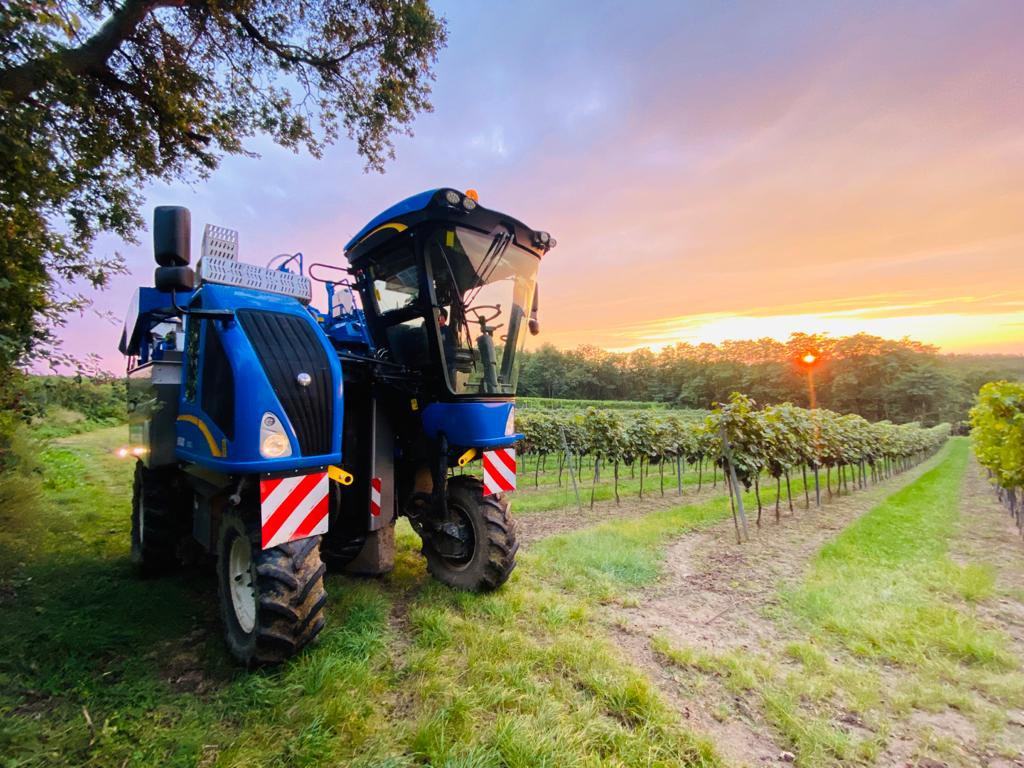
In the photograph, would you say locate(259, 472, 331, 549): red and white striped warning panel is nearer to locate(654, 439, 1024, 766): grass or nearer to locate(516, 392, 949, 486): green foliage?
locate(654, 439, 1024, 766): grass

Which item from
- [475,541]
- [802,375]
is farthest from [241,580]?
[802,375]

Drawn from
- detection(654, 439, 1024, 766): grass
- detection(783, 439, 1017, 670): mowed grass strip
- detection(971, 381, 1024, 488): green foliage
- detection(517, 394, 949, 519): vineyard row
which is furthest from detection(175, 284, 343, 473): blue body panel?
detection(971, 381, 1024, 488): green foliage

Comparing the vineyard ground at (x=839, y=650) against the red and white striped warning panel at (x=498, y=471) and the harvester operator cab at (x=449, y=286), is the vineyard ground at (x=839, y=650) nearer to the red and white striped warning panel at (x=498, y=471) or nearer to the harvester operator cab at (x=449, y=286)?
the red and white striped warning panel at (x=498, y=471)

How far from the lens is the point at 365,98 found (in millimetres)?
7430

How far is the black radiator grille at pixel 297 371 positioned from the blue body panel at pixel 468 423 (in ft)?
3.18

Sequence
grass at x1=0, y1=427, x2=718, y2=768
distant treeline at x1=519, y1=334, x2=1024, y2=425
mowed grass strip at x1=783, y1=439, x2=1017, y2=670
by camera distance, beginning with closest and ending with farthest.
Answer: grass at x1=0, y1=427, x2=718, y2=768, mowed grass strip at x1=783, y1=439, x2=1017, y2=670, distant treeline at x1=519, y1=334, x2=1024, y2=425

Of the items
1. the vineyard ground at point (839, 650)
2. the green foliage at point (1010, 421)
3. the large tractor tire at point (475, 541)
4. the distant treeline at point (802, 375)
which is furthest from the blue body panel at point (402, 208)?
the distant treeline at point (802, 375)

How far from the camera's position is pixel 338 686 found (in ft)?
7.91

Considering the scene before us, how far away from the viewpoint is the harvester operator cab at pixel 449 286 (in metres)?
3.52

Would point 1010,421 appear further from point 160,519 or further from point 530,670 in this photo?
point 160,519

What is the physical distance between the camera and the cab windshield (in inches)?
141

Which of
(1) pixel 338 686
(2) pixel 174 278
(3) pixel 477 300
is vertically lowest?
(1) pixel 338 686

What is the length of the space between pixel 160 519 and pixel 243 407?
249cm

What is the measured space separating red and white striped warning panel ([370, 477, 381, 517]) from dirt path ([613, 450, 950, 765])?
7.02ft
